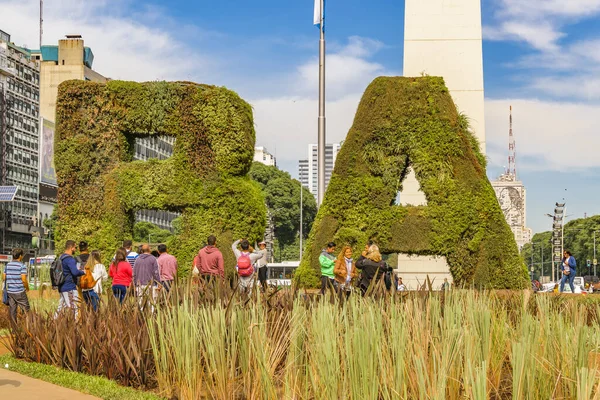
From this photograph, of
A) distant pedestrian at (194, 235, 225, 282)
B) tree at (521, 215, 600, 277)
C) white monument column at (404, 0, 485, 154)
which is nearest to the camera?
distant pedestrian at (194, 235, 225, 282)

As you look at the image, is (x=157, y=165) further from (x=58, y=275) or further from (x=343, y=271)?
(x=58, y=275)

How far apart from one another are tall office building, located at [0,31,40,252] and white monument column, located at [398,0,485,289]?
6539cm

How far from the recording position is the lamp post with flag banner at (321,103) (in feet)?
75.6

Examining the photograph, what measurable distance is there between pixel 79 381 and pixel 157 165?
13.0 meters

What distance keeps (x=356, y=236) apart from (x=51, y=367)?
10428 millimetres

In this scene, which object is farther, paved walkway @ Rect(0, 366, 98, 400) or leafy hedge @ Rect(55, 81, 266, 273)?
leafy hedge @ Rect(55, 81, 266, 273)

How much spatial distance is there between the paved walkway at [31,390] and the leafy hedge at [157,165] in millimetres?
11425

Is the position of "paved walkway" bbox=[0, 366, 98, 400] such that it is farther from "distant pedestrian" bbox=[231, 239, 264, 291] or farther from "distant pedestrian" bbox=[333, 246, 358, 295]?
"distant pedestrian" bbox=[333, 246, 358, 295]

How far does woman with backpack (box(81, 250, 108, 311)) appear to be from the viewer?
1461cm

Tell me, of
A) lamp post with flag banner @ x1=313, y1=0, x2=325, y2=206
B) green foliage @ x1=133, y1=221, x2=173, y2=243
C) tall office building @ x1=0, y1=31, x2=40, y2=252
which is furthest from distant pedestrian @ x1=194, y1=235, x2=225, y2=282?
green foliage @ x1=133, y1=221, x2=173, y2=243

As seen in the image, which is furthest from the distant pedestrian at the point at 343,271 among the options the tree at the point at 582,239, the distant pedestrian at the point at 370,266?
the tree at the point at 582,239

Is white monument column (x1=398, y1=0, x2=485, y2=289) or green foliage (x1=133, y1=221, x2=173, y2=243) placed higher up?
white monument column (x1=398, y1=0, x2=485, y2=289)

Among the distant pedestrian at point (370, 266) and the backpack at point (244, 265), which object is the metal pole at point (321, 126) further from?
the distant pedestrian at point (370, 266)

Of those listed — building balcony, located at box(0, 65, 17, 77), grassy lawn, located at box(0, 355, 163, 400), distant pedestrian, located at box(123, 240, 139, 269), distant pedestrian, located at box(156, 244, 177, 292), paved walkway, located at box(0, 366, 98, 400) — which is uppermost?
building balcony, located at box(0, 65, 17, 77)
